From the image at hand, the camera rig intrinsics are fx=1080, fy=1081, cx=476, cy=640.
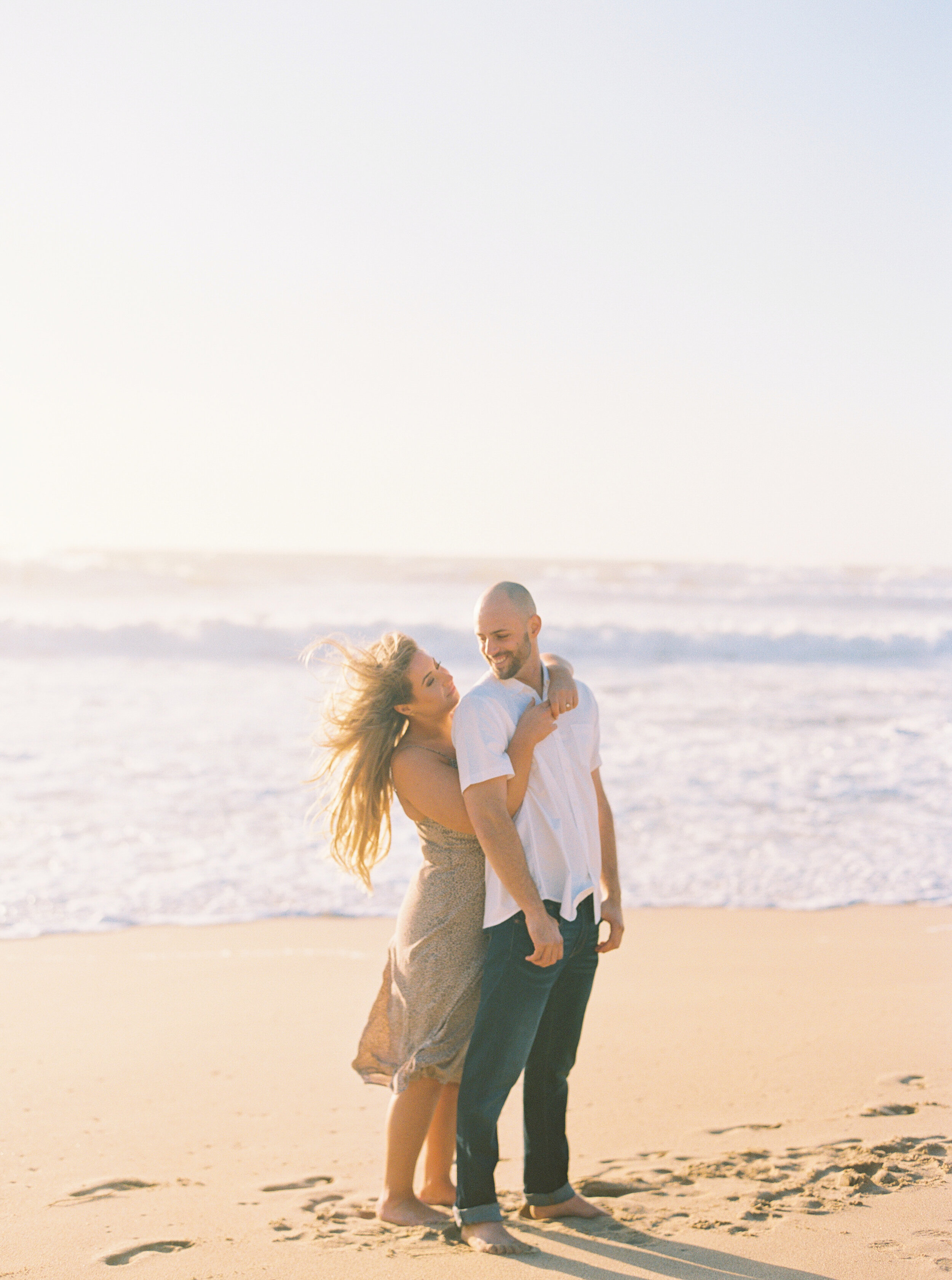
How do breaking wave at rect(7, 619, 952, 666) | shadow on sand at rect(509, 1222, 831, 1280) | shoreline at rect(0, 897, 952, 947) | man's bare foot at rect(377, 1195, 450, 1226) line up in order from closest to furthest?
shadow on sand at rect(509, 1222, 831, 1280), man's bare foot at rect(377, 1195, 450, 1226), shoreline at rect(0, 897, 952, 947), breaking wave at rect(7, 619, 952, 666)

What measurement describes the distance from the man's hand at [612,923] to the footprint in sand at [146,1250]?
150 cm

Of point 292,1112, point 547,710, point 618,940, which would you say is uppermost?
point 547,710

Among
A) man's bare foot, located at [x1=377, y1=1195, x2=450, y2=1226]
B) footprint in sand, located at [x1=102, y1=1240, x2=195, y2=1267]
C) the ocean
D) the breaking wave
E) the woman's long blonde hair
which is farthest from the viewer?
the breaking wave

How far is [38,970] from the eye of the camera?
5.62 metres

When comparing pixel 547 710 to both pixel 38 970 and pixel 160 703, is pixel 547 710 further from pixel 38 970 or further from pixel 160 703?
pixel 160 703

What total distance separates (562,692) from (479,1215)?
1.53 m

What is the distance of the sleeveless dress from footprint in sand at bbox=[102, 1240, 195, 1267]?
73cm

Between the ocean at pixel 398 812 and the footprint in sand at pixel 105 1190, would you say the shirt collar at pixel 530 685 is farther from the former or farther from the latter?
the footprint in sand at pixel 105 1190

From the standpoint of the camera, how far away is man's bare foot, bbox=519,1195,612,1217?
130 inches

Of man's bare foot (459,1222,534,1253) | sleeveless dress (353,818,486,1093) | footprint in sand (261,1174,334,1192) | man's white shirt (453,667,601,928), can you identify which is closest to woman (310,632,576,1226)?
sleeveless dress (353,818,486,1093)

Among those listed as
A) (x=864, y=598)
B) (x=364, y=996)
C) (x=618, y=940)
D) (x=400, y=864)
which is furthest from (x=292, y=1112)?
(x=864, y=598)

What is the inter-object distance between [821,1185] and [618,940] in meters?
0.98

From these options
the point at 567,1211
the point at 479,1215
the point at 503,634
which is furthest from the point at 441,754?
the point at 567,1211

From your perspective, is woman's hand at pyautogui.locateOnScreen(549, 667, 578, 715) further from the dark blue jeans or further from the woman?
the dark blue jeans
